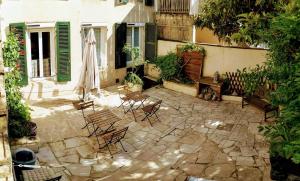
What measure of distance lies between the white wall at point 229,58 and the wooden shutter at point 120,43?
3.74m

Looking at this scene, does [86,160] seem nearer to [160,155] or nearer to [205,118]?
[160,155]

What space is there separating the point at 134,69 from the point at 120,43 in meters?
1.73

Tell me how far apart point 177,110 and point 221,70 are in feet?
10.7

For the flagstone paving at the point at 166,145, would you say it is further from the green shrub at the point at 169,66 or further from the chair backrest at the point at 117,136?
the green shrub at the point at 169,66

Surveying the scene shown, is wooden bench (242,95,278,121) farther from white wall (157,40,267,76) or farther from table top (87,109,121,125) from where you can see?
table top (87,109,121,125)

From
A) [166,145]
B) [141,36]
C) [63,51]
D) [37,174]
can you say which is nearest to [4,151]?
[37,174]

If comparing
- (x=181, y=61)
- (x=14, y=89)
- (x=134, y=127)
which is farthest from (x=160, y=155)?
(x=181, y=61)

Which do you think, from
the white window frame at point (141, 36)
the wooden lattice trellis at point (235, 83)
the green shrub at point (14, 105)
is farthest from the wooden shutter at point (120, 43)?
the green shrub at point (14, 105)

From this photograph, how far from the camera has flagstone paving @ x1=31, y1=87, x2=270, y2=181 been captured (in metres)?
9.53

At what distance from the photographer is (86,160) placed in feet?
33.0

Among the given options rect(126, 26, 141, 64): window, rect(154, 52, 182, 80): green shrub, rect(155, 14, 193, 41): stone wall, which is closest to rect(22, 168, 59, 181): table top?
rect(154, 52, 182, 80): green shrub

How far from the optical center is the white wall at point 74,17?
45.0 ft

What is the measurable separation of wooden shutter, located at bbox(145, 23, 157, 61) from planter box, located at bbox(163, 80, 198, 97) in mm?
2067

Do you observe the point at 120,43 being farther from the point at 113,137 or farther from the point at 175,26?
the point at 113,137
